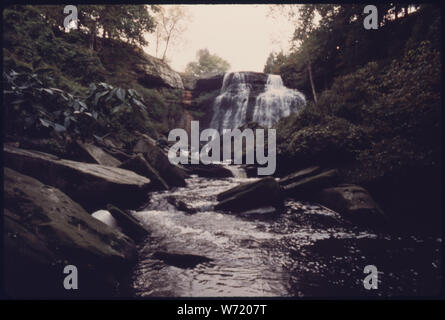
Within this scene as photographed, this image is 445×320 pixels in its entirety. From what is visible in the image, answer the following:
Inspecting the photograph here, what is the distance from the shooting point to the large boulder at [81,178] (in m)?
4.11

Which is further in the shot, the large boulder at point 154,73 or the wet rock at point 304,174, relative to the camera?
the large boulder at point 154,73

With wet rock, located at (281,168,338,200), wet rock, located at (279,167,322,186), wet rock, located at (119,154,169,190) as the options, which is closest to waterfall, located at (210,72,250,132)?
wet rock, located at (279,167,322,186)

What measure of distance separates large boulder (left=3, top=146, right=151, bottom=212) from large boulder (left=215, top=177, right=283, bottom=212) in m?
2.13

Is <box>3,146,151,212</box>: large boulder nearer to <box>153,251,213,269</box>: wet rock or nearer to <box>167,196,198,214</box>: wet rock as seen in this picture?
<box>167,196,198,214</box>: wet rock

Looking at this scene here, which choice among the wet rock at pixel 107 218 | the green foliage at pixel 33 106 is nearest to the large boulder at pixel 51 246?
the wet rock at pixel 107 218

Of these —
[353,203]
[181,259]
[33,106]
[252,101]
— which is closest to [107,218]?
[181,259]

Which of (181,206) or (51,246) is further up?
(181,206)

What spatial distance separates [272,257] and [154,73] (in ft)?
65.4

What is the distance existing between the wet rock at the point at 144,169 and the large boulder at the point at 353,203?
16.1ft

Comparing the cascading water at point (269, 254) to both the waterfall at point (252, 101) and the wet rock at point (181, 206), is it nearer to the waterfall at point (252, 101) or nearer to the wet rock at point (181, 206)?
the wet rock at point (181, 206)

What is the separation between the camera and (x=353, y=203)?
552 centimetres

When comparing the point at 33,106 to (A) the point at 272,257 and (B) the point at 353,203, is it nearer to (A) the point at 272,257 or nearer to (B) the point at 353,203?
(A) the point at 272,257
